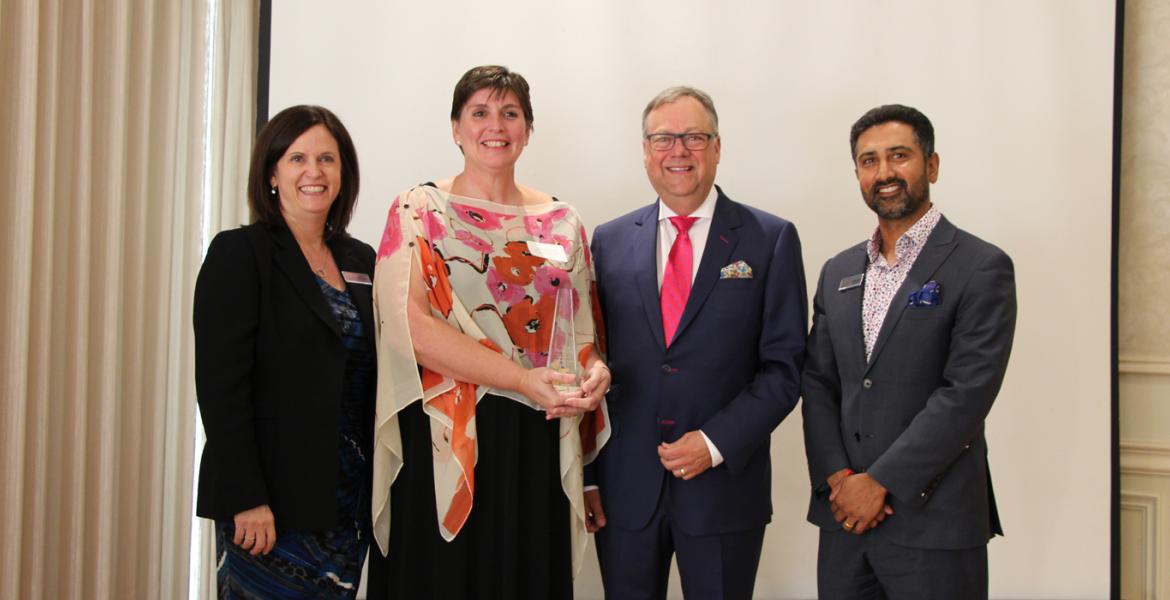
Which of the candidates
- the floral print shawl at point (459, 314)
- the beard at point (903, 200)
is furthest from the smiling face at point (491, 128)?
the beard at point (903, 200)

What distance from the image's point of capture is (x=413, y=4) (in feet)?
11.3

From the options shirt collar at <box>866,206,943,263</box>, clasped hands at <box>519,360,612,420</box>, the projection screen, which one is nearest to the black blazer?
clasped hands at <box>519,360,612,420</box>

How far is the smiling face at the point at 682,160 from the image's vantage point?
2473mm

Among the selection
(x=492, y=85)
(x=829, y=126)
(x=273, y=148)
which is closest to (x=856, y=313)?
(x=492, y=85)

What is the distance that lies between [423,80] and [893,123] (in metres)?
1.85

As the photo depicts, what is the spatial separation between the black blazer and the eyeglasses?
102cm

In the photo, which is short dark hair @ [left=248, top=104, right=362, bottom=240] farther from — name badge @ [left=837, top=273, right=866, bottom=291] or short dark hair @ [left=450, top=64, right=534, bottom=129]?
name badge @ [left=837, top=273, right=866, bottom=291]

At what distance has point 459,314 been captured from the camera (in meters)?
2.26

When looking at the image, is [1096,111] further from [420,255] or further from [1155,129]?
[420,255]

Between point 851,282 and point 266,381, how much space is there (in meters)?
1.56

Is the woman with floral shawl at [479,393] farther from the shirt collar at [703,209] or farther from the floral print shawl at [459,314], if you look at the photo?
the shirt collar at [703,209]

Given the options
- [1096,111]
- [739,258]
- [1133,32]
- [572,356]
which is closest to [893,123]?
[739,258]

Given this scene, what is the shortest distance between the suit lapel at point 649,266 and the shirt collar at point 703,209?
0.07 ft

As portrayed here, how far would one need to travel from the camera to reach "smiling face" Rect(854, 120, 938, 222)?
2336 millimetres
